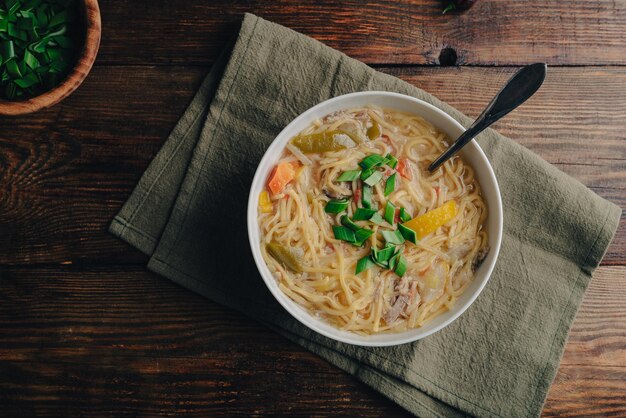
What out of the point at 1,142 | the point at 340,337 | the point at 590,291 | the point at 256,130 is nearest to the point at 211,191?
the point at 256,130

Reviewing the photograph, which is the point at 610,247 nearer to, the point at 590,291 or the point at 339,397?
the point at 590,291

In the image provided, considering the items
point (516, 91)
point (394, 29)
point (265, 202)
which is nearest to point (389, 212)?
point (265, 202)

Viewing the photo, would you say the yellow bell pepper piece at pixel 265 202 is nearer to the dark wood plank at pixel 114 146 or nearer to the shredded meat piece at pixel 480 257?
the dark wood plank at pixel 114 146

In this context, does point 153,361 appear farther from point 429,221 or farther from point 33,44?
point 33,44

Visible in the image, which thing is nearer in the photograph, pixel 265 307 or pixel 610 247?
pixel 265 307

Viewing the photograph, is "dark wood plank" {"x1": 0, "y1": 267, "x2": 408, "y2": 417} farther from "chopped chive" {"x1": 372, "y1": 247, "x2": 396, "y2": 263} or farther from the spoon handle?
the spoon handle

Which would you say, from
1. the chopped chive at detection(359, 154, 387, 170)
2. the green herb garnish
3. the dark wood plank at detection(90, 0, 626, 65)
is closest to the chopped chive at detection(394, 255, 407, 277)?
the chopped chive at detection(359, 154, 387, 170)

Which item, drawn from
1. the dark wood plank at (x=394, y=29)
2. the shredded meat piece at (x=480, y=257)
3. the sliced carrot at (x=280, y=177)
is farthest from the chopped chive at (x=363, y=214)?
the dark wood plank at (x=394, y=29)
